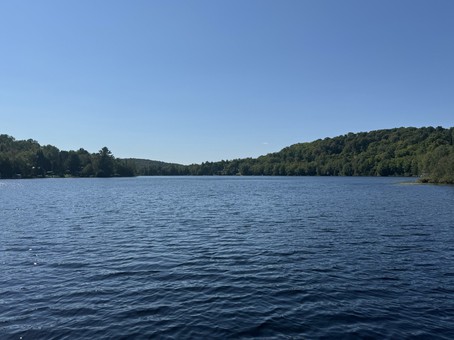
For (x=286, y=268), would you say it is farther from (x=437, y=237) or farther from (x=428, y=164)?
(x=428, y=164)

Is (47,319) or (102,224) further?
(102,224)

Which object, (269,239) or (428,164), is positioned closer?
(269,239)

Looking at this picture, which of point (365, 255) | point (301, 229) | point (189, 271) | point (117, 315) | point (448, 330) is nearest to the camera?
point (448, 330)

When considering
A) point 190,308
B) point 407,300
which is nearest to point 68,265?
point 190,308

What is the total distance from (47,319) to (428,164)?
173271mm

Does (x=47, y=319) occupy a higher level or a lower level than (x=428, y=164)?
lower

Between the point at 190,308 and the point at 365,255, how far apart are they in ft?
56.1

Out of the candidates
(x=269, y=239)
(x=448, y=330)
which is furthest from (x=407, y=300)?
(x=269, y=239)

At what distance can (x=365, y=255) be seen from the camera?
29.4 metres

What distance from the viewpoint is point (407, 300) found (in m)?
19.5

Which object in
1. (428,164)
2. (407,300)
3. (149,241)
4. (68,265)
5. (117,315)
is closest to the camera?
(117,315)

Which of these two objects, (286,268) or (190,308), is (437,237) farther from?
(190,308)

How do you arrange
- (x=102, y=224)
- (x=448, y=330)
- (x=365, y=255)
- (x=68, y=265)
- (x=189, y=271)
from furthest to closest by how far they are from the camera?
(x=102, y=224), (x=365, y=255), (x=68, y=265), (x=189, y=271), (x=448, y=330)

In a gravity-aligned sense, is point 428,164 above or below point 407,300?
above
